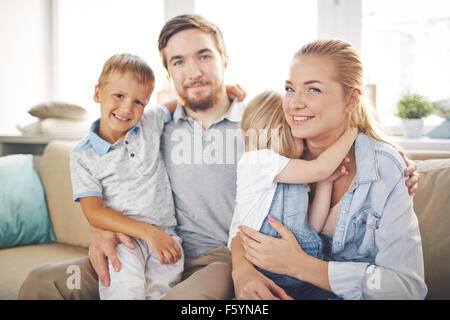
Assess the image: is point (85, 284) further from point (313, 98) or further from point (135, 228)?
point (313, 98)

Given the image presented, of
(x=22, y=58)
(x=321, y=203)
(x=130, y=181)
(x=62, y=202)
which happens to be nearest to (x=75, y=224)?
(x=62, y=202)

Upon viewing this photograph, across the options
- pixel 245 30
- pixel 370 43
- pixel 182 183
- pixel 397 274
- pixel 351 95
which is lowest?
pixel 397 274

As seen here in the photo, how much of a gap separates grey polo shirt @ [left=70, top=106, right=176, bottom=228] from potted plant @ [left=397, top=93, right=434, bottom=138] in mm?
1180

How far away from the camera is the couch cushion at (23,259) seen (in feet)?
4.38

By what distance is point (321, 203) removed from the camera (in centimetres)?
102

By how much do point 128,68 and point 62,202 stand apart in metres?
0.84

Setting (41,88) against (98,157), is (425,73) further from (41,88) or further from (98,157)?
(41,88)

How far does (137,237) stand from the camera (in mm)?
1129

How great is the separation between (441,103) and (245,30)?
113cm

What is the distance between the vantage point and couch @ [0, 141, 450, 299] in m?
1.15

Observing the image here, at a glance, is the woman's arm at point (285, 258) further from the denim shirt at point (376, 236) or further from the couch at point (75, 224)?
the couch at point (75, 224)

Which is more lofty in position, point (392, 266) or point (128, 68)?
point (128, 68)
